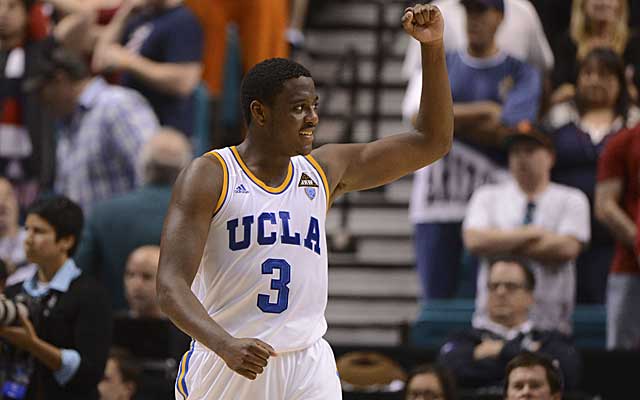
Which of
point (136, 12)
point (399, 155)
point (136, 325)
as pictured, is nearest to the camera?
point (399, 155)

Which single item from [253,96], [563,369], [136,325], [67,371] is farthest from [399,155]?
[136,325]

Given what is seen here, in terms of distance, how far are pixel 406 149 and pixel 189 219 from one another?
1.04 metres

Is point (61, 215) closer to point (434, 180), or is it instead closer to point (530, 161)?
point (530, 161)

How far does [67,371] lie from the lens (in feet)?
21.4

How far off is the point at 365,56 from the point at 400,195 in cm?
171

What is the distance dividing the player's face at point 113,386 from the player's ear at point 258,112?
2.89 metres

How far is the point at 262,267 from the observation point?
5.24 meters

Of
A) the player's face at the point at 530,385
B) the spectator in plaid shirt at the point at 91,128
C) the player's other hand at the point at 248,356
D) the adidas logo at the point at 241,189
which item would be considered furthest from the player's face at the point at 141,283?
the player's other hand at the point at 248,356

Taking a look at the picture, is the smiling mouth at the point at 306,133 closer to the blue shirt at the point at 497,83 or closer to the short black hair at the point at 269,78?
the short black hair at the point at 269,78

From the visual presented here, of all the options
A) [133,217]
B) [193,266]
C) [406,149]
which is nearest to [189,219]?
[193,266]

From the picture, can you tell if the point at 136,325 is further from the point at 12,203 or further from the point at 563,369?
the point at 563,369

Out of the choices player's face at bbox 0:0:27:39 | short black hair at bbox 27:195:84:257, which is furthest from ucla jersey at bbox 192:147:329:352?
player's face at bbox 0:0:27:39

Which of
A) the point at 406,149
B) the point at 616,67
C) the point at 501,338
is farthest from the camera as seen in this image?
the point at 616,67

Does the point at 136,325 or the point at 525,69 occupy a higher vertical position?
the point at 525,69
